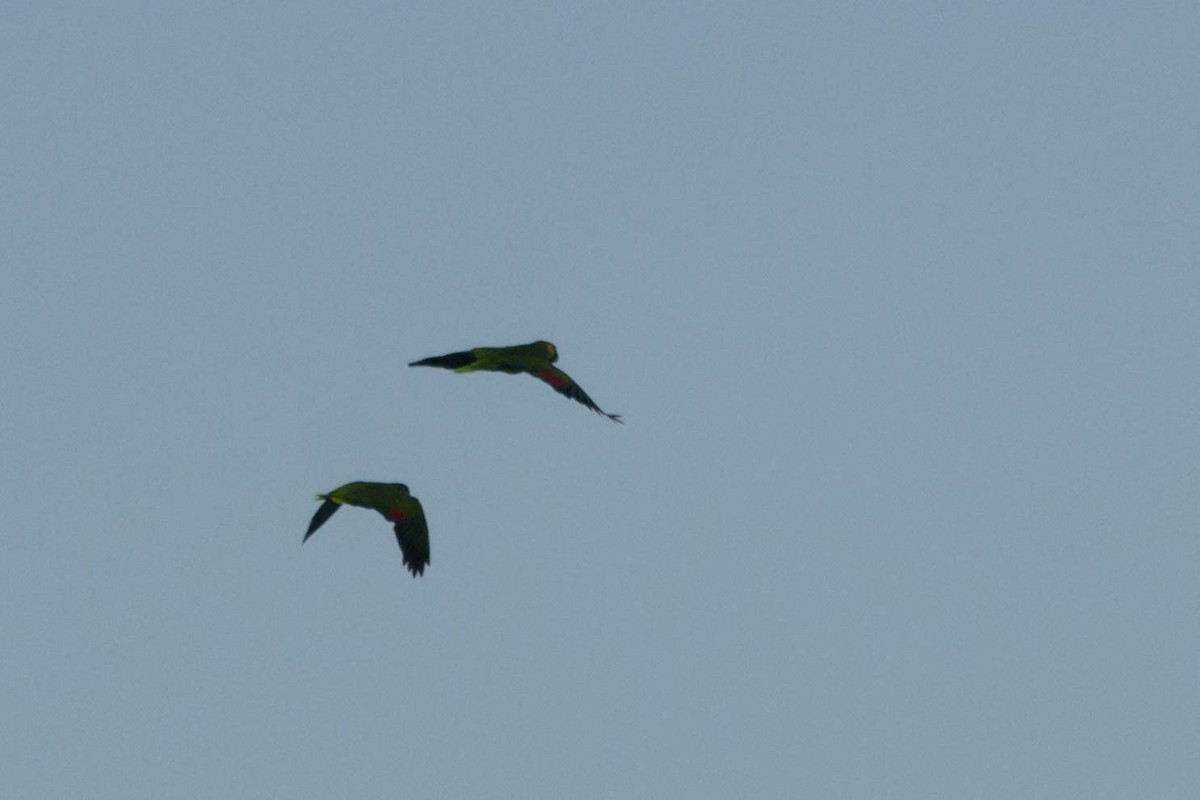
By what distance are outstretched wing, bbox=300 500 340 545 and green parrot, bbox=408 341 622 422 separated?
18.4 feet

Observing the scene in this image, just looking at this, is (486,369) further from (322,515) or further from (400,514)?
(322,515)

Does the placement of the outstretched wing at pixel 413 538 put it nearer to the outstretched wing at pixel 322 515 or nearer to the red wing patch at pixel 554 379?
the outstretched wing at pixel 322 515

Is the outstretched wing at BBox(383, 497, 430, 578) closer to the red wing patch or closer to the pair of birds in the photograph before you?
the pair of birds

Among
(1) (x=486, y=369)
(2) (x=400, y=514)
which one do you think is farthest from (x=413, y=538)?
(1) (x=486, y=369)

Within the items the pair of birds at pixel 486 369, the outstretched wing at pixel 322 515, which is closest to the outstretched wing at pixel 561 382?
the pair of birds at pixel 486 369

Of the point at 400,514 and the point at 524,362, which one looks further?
the point at 400,514

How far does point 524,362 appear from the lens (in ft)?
169

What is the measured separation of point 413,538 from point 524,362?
6053mm

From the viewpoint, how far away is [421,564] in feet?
179

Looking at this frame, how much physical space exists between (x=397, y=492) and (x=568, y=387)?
16.2 feet

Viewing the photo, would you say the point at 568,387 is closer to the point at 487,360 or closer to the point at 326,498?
the point at 487,360

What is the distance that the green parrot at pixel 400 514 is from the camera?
5244cm

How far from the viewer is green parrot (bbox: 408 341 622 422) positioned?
51.3 metres

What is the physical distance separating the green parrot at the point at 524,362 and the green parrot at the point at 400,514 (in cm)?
319
